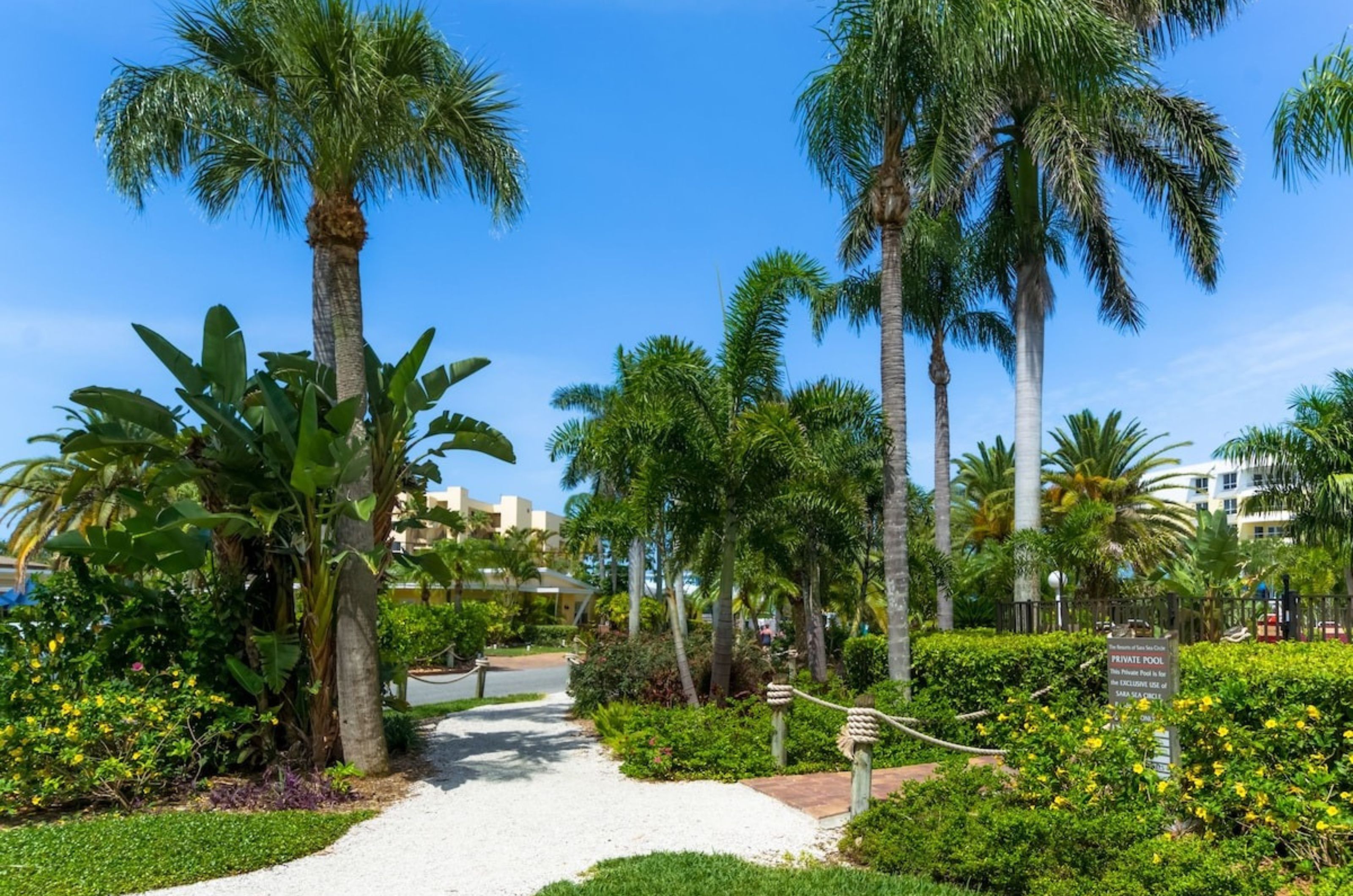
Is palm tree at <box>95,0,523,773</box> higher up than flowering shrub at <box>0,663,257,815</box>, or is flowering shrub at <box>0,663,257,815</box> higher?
palm tree at <box>95,0,523,773</box>

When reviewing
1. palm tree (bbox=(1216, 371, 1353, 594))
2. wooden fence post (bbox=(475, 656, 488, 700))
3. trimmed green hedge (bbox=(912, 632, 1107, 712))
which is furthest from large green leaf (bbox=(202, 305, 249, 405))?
palm tree (bbox=(1216, 371, 1353, 594))

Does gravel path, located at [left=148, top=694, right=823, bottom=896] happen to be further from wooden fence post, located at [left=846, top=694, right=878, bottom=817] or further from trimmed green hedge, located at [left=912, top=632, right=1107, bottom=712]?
trimmed green hedge, located at [left=912, top=632, right=1107, bottom=712]

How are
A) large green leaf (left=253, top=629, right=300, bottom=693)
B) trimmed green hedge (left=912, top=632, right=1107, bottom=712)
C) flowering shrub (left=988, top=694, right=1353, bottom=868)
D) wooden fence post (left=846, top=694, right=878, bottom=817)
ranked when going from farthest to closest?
trimmed green hedge (left=912, top=632, right=1107, bottom=712), large green leaf (left=253, top=629, right=300, bottom=693), wooden fence post (left=846, top=694, right=878, bottom=817), flowering shrub (left=988, top=694, right=1353, bottom=868)

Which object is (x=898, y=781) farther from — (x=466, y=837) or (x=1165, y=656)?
(x=466, y=837)

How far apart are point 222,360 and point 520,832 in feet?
17.5

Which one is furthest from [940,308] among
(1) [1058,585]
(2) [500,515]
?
(2) [500,515]

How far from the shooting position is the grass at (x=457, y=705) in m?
15.0

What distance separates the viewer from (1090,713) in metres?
7.28

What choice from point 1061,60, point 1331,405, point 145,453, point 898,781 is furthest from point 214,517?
point 1331,405

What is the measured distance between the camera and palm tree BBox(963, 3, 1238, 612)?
1517 centimetres

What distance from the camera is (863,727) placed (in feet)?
24.0

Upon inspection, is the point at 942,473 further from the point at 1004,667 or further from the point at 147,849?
the point at 147,849

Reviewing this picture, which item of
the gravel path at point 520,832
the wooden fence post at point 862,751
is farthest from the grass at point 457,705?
the wooden fence post at point 862,751

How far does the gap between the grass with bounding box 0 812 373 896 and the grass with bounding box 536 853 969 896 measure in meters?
2.28
